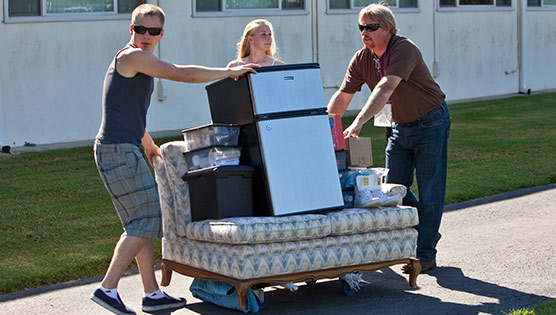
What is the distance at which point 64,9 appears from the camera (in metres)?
15.6

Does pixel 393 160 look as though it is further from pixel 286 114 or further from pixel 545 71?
pixel 545 71

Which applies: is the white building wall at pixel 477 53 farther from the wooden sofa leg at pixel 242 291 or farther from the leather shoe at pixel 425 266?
the wooden sofa leg at pixel 242 291

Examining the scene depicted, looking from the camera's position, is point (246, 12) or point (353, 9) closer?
point (246, 12)

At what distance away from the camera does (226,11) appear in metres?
17.3

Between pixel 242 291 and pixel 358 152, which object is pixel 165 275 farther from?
pixel 358 152

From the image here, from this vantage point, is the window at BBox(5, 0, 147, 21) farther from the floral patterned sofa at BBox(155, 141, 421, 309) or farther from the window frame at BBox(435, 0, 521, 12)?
the floral patterned sofa at BBox(155, 141, 421, 309)

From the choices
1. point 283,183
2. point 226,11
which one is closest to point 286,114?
point 283,183

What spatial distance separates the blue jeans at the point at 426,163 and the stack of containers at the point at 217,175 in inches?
61.8

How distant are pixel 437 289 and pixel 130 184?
2337mm

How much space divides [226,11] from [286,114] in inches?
452

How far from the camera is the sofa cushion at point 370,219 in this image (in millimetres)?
6109

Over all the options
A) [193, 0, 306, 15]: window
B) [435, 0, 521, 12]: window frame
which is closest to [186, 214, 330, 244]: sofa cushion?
[193, 0, 306, 15]: window

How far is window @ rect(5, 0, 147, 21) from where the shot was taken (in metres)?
15.0

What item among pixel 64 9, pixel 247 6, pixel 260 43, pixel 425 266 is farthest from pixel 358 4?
pixel 425 266
